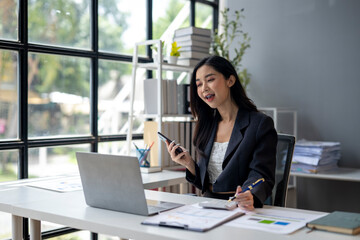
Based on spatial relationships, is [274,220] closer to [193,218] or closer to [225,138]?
[193,218]

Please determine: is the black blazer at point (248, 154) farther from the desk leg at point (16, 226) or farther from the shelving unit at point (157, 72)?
the shelving unit at point (157, 72)

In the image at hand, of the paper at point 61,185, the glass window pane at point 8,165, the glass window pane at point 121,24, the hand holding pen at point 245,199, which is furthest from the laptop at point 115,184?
the glass window pane at point 121,24

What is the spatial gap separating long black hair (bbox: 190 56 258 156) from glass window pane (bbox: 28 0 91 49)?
125 centimetres

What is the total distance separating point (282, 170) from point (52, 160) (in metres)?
1.66

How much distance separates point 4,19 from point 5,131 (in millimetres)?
718

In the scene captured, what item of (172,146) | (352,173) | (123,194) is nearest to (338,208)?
(352,173)

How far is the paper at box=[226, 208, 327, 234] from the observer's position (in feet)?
4.79

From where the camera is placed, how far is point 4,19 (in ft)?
9.29

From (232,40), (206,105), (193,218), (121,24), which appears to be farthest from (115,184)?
(232,40)

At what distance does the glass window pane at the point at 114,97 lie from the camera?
136 inches

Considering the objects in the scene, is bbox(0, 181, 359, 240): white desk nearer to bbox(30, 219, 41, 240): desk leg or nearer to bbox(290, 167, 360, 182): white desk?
bbox(30, 219, 41, 240): desk leg

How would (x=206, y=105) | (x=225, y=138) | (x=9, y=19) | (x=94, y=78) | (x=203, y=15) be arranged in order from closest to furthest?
(x=225, y=138)
(x=206, y=105)
(x=9, y=19)
(x=94, y=78)
(x=203, y=15)

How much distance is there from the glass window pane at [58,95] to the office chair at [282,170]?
1.58 m

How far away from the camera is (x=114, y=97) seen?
11.7 feet
